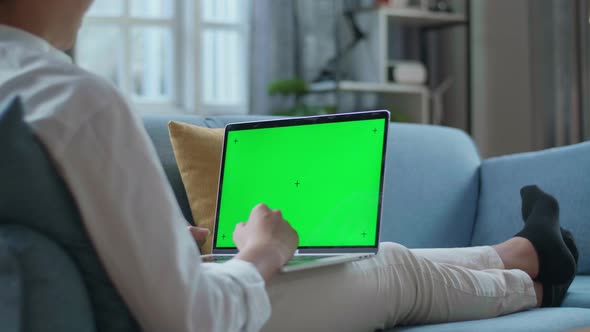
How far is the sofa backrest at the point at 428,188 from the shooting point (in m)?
2.20

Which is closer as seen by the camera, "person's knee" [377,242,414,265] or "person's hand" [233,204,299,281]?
"person's hand" [233,204,299,281]

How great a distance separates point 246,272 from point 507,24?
3.57 meters

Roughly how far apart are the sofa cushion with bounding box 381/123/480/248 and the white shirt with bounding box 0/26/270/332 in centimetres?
131

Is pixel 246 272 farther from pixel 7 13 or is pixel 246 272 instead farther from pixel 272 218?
pixel 7 13

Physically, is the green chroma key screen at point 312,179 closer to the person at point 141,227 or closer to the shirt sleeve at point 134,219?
the person at point 141,227

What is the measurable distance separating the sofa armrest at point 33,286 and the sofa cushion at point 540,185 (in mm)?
1523

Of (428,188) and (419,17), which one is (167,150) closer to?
(428,188)

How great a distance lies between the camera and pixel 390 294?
1.29m

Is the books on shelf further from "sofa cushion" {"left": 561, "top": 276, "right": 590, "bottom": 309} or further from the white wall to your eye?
"sofa cushion" {"left": 561, "top": 276, "right": 590, "bottom": 309}

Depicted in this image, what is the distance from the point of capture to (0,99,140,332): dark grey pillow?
84cm

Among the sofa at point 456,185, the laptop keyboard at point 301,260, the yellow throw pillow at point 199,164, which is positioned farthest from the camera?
the sofa at point 456,185

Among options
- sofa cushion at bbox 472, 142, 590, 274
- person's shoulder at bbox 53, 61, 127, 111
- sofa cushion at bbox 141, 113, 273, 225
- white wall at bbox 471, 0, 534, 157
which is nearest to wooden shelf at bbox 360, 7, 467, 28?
white wall at bbox 471, 0, 534, 157

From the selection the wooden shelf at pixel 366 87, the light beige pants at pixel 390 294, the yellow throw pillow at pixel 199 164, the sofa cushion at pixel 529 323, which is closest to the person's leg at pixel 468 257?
the light beige pants at pixel 390 294

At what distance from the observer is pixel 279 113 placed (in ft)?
12.8
